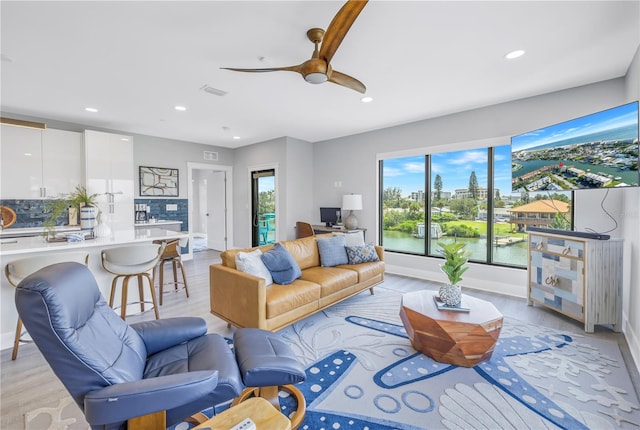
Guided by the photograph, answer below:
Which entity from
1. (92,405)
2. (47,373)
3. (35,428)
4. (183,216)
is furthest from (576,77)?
(183,216)

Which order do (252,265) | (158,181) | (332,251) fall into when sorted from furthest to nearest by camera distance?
(158,181)
(332,251)
(252,265)

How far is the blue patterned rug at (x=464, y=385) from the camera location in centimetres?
169

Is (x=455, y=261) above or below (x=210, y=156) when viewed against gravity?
below

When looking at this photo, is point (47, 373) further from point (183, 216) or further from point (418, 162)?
point (418, 162)

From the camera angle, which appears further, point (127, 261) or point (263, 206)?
point (263, 206)

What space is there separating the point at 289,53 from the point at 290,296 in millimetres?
2224

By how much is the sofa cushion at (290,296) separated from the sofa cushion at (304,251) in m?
0.50

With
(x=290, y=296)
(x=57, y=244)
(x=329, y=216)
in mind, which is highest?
(x=329, y=216)

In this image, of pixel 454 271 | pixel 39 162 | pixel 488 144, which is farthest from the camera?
pixel 39 162

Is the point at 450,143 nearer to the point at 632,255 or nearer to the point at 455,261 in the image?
the point at 632,255

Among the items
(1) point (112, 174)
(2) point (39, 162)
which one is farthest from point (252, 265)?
(2) point (39, 162)

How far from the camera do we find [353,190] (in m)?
5.50

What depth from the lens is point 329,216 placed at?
5.66 m

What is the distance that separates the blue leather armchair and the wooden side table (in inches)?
5.9
